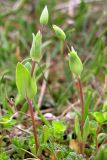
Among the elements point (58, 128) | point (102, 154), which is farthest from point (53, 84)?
point (102, 154)

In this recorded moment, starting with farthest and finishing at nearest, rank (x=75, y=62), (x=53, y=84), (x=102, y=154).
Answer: (x=53, y=84) < (x=75, y=62) < (x=102, y=154)

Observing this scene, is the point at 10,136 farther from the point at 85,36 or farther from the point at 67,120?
the point at 85,36

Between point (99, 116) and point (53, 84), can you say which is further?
point (53, 84)

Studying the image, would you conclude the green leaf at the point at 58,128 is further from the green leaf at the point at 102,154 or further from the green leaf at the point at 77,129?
the green leaf at the point at 102,154

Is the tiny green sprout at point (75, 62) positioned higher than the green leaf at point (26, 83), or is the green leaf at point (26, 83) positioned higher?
the tiny green sprout at point (75, 62)

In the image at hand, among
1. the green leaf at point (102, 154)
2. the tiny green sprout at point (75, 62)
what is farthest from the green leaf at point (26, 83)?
the green leaf at point (102, 154)

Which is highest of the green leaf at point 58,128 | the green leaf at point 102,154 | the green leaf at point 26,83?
the green leaf at point 26,83

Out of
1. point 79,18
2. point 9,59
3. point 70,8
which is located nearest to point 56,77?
point 9,59

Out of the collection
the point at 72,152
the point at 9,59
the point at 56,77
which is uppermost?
the point at 9,59

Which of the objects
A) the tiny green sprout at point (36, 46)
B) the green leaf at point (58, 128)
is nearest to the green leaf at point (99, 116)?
the green leaf at point (58, 128)

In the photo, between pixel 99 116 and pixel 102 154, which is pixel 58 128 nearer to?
pixel 99 116

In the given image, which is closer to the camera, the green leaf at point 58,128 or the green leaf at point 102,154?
the green leaf at point 102,154
